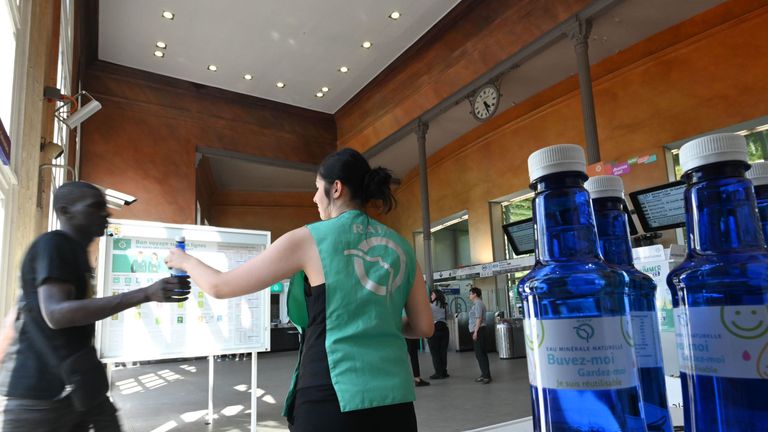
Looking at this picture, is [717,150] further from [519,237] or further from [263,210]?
[263,210]

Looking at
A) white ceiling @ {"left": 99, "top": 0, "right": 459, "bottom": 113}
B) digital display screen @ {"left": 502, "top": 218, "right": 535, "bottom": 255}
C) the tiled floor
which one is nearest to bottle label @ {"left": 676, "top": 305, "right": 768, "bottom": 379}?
the tiled floor

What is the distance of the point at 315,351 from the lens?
125 centimetres

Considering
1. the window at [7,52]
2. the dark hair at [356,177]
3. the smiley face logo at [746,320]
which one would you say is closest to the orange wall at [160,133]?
the window at [7,52]

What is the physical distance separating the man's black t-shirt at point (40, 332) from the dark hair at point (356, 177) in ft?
2.41

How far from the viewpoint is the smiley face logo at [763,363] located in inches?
17.0

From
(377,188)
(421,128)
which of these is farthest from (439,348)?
(377,188)

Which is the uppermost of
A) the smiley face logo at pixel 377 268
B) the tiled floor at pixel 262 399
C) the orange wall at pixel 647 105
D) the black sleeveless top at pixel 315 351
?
the orange wall at pixel 647 105

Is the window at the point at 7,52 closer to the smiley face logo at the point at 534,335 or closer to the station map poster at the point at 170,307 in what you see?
the station map poster at the point at 170,307

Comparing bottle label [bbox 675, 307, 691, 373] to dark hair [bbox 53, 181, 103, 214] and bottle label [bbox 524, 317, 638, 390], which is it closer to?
bottle label [bbox 524, 317, 638, 390]

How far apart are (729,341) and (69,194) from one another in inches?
63.2

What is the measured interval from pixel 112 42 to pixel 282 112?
161 inches

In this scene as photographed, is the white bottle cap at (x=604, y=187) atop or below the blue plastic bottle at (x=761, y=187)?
atop

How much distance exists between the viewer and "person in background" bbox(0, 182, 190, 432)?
1281mm

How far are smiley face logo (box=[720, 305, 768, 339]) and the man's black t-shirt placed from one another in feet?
4.83
